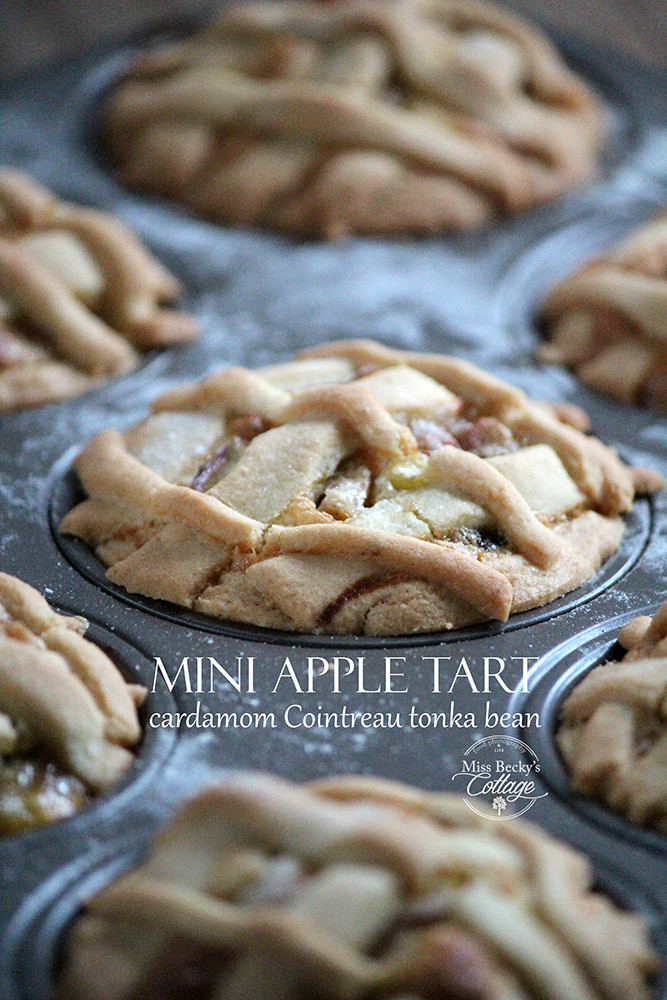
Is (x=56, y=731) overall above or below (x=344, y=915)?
below

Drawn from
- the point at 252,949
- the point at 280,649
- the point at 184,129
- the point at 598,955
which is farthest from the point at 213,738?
the point at 184,129

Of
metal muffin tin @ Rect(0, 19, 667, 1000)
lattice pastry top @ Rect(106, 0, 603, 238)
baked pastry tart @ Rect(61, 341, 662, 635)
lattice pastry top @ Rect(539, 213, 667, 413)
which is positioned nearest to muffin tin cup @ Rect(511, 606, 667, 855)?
metal muffin tin @ Rect(0, 19, 667, 1000)

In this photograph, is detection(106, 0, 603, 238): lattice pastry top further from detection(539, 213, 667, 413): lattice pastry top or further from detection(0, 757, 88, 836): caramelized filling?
detection(0, 757, 88, 836): caramelized filling

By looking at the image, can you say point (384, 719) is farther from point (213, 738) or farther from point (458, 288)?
point (458, 288)

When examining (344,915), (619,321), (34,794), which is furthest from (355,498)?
(619,321)

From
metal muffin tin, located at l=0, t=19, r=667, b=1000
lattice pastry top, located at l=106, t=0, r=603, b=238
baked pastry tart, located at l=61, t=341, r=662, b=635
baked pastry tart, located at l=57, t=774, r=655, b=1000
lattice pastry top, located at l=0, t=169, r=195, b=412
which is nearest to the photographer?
baked pastry tart, located at l=57, t=774, r=655, b=1000

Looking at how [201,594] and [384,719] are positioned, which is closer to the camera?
[384,719]

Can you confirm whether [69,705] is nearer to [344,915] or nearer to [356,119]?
[344,915]
